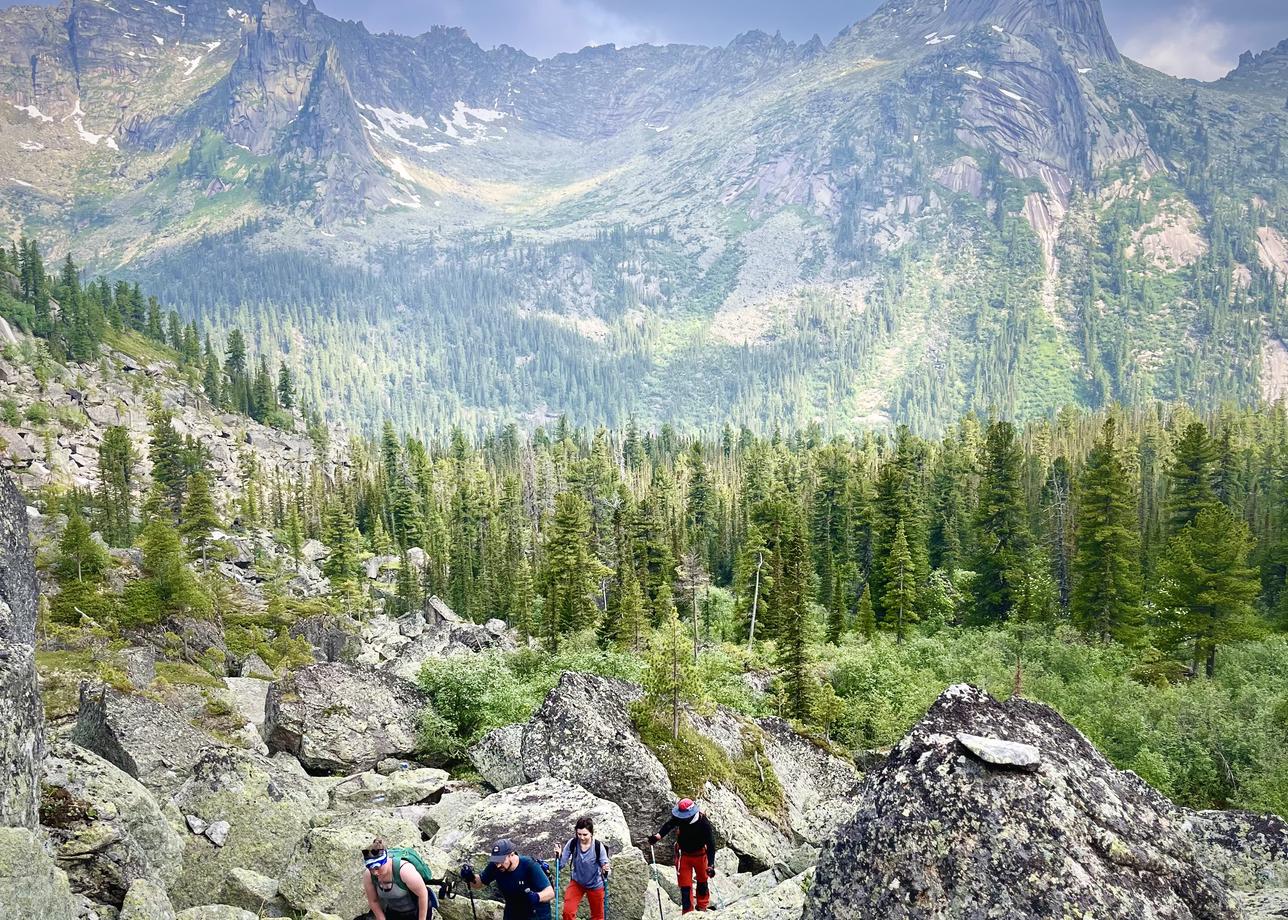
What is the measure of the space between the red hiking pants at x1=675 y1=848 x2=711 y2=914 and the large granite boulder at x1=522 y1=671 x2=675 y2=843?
4.62 metres

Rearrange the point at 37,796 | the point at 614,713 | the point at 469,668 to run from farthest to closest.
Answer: the point at 469,668 → the point at 614,713 → the point at 37,796

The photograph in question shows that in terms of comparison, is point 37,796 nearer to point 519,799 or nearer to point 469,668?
point 519,799

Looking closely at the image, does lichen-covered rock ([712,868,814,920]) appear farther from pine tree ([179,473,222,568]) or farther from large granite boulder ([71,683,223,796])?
pine tree ([179,473,222,568])

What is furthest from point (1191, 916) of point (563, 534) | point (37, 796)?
point (563, 534)

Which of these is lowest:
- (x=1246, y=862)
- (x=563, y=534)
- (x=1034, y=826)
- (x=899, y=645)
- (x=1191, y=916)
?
(x=899, y=645)

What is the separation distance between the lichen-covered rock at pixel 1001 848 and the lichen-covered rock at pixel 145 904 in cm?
931

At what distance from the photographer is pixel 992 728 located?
826cm

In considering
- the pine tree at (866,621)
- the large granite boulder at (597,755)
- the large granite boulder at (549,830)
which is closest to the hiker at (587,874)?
the large granite boulder at (549,830)

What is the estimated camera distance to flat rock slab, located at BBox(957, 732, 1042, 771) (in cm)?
752

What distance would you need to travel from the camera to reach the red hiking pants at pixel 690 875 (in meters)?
14.2

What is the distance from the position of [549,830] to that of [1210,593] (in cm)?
4901

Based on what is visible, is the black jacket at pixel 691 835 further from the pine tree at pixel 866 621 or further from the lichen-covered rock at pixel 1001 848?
the pine tree at pixel 866 621

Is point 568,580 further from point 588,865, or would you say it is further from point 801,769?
point 588,865

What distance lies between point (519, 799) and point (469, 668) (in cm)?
1641
